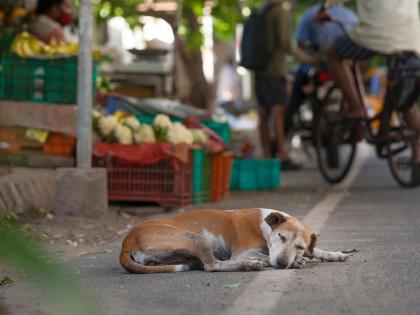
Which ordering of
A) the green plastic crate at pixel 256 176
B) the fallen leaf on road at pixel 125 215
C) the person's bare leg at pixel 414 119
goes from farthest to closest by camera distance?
the green plastic crate at pixel 256 176
the person's bare leg at pixel 414 119
the fallen leaf on road at pixel 125 215

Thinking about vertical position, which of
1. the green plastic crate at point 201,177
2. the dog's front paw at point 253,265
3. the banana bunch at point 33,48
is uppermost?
the banana bunch at point 33,48

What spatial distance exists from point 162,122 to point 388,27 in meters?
3.04

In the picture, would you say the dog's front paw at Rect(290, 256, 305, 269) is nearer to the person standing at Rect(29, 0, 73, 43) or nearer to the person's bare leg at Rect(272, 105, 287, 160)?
the person standing at Rect(29, 0, 73, 43)

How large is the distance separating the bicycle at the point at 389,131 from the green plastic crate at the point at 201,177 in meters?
2.29

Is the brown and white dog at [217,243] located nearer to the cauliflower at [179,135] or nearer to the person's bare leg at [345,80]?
the cauliflower at [179,135]

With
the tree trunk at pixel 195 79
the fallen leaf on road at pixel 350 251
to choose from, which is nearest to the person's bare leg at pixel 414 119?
the fallen leaf on road at pixel 350 251

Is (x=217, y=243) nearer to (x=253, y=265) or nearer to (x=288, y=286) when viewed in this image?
(x=253, y=265)

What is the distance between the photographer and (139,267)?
6.38 metres

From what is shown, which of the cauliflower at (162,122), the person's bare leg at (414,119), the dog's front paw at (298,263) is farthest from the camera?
the person's bare leg at (414,119)

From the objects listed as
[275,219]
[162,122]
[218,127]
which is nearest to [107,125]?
[162,122]

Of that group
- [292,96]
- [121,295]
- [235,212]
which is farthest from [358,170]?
[121,295]

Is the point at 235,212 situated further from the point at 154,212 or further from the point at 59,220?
the point at 154,212

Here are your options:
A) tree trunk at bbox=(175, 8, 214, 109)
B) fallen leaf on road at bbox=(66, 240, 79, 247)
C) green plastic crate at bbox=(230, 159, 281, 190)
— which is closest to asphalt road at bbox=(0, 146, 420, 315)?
fallen leaf on road at bbox=(66, 240, 79, 247)

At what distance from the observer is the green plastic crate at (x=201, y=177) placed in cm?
1155
